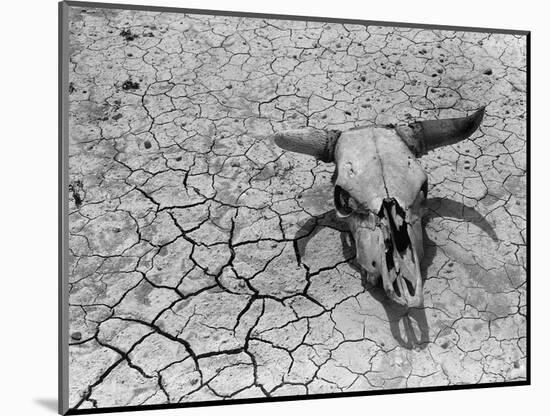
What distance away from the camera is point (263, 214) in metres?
3.89

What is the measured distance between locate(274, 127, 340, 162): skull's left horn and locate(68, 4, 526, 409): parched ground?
33 cm

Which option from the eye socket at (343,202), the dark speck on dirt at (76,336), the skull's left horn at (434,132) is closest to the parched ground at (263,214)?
the dark speck on dirt at (76,336)

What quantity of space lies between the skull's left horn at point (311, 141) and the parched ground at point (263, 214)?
1.07 feet

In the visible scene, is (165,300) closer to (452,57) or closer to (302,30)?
(302,30)

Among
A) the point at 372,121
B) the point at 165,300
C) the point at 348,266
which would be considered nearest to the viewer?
the point at 165,300

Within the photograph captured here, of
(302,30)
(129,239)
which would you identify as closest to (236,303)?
(129,239)

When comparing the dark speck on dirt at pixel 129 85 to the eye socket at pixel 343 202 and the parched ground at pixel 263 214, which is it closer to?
the parched ground at pixel 263 214

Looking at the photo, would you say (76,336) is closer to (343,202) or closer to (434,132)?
(343,202)

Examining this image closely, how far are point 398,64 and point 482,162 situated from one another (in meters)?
0.81

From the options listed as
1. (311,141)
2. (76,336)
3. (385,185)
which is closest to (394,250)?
(385,185)

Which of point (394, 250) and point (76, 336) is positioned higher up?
point (394, 250)

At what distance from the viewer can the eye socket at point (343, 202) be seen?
3635 mm

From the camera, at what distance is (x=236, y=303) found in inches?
143

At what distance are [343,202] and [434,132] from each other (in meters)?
0.66
